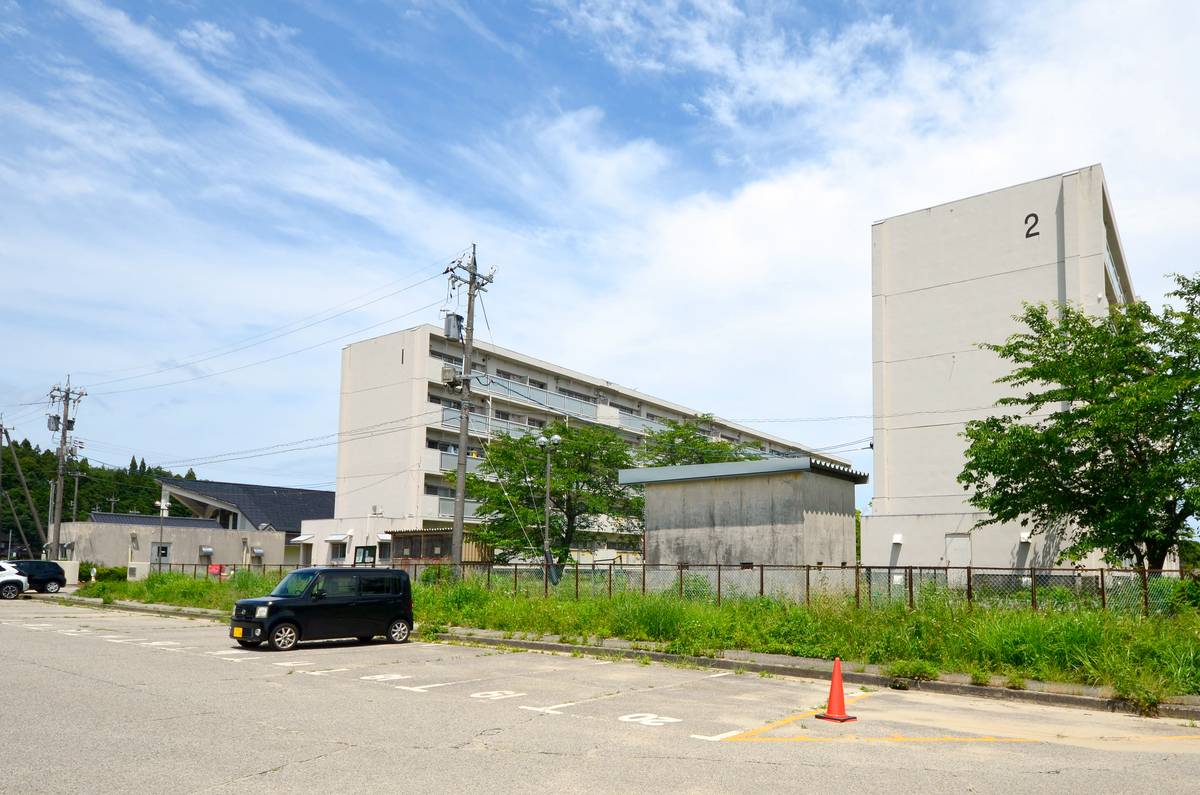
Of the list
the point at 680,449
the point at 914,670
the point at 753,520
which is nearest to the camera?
the point at 914,670

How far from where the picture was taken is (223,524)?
6375cm

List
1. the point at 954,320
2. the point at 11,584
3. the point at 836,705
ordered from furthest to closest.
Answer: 1. the point at 11,584
2. the point at 954,320
3. the point at 836,705

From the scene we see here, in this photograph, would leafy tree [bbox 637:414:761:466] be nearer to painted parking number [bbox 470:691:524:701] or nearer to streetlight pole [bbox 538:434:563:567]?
streetlight pole [bbox 538:434:563:567]

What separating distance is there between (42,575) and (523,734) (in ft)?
128

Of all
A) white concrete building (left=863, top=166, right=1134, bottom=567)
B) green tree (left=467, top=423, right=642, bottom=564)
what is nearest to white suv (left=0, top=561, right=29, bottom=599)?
green tree (left=467, top=423, right=642, bottom=564)

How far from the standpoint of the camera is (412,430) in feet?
164

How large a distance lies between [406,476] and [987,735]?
140ft

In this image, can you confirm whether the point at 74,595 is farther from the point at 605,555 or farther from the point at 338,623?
the point at 605,555

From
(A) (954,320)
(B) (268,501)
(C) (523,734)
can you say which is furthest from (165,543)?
(C) (523,734)

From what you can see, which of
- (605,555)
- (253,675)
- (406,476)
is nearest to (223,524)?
(406,476)

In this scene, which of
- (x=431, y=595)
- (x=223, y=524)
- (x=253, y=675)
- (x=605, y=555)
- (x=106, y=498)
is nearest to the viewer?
(x=253, y=675)

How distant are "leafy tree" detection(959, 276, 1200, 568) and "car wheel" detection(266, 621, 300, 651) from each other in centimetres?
1653

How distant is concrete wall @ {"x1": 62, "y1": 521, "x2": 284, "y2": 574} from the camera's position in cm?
5450

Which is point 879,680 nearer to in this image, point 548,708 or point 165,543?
point 548,708
